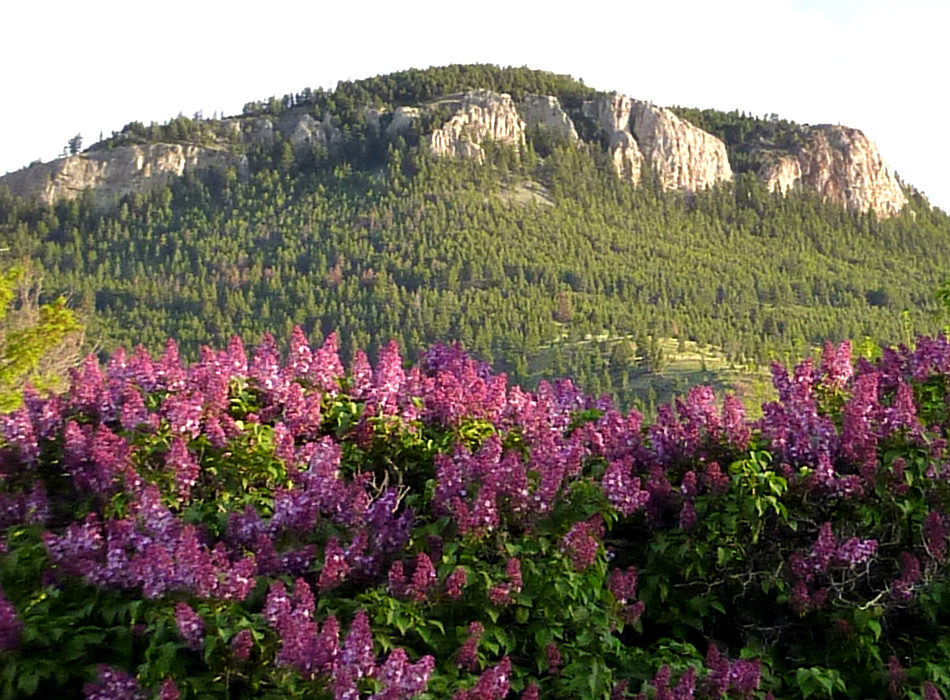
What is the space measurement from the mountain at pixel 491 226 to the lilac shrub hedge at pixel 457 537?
81.7 m

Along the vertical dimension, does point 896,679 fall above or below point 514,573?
below

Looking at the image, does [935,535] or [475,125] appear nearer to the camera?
[935,535]

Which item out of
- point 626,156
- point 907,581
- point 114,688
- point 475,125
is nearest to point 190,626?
point 114,688

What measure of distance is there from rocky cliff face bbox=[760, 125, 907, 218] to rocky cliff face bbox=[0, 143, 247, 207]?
78.5 meters

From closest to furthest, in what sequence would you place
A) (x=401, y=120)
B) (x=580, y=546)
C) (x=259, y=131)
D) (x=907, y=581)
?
(x=580, y=546) → (x=907, y=581) → (x=401, y=120) → (x=259, y=131)

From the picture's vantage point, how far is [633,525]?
17.6ft

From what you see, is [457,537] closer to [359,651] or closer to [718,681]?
[359,651]

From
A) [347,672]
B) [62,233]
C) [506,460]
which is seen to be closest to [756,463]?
[506,460]

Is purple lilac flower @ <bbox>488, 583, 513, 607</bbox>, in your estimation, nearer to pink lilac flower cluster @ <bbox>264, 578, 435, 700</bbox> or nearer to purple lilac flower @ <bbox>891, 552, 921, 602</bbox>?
pink lilac flower cluster @ <bbox>264, 578, 435, 700</bbox>

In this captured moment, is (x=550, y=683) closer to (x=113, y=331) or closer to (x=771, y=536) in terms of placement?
(x=771, y=536)

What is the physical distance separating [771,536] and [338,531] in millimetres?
1983

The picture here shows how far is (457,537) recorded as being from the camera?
4.52 meters

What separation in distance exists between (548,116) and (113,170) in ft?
211

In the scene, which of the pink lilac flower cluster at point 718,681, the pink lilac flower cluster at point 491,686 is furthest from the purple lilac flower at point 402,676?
the pink lilac flower cluster at point 718,681
